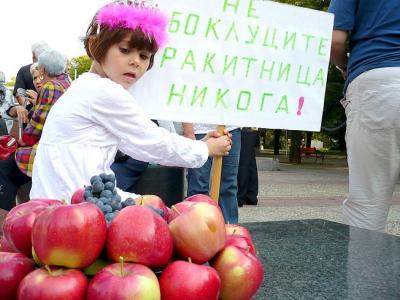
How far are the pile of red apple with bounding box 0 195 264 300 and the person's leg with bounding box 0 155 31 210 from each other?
8.58ft

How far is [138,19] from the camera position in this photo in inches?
76.9

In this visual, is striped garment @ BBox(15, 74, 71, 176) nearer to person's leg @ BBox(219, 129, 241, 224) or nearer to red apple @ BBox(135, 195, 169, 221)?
person's leg @ BBox(219, 129, 241, 224)

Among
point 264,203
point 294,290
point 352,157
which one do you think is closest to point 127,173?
point 352,157

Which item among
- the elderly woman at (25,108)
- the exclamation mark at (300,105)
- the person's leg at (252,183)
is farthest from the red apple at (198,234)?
the person's leg at (252,183)

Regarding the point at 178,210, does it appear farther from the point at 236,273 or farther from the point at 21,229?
the point at 21,229

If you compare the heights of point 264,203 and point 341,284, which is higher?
point 341,284

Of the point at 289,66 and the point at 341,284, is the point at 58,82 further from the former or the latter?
the point at 341,284

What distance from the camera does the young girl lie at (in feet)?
6.58

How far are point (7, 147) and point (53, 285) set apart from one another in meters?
2.94

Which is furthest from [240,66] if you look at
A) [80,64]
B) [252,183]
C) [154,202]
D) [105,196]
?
[80,64]

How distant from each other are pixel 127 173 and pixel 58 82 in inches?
46.0

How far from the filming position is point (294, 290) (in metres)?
1.47

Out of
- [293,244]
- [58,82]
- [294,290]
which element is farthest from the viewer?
[58,82]

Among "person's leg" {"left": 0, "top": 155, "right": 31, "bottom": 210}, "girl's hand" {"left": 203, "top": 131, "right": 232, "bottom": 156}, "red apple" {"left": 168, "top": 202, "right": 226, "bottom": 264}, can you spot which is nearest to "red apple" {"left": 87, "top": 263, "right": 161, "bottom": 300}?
"red apple" {"left": 168, "top": 202, "right": 226, "bottom": 264}
